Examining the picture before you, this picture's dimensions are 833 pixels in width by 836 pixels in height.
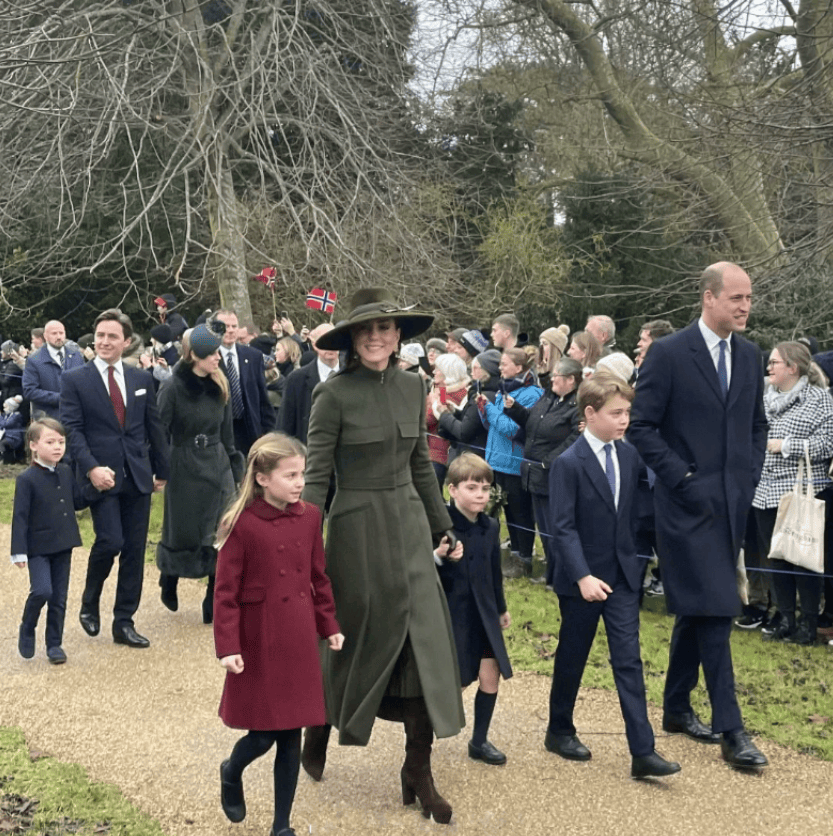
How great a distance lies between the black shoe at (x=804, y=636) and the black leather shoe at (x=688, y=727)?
203 centimetres

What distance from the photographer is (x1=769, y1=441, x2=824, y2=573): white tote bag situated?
7.49 m

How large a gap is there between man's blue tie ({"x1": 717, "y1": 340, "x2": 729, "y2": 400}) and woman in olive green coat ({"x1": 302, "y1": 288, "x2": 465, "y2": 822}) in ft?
4.76

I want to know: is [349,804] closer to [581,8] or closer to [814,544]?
[814,544]

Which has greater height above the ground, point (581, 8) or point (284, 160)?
point (581, 8)

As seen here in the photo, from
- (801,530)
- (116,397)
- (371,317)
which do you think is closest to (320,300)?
(116,397)

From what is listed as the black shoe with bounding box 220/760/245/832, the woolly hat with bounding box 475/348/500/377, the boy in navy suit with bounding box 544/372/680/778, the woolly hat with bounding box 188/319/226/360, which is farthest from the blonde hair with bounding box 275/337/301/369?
the black shoe with bounding box 220/760/245/832

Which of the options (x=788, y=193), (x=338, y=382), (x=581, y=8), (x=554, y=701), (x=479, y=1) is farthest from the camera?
(x=581, y=8)

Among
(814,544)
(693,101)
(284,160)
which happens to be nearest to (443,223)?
(284,160)

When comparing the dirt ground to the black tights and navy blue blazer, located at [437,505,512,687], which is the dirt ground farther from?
navy blue blazer, located at [437,505,512,687]

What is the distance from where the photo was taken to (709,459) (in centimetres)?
557

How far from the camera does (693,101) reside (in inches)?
445

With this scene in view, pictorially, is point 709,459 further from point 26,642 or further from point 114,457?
point 26,642

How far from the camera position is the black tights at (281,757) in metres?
4.65

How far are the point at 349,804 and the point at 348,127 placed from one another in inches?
608
